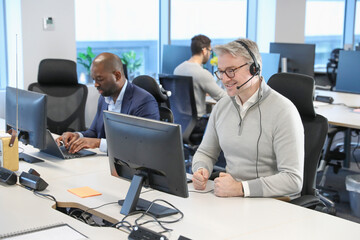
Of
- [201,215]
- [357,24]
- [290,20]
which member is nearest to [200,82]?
[201,215]

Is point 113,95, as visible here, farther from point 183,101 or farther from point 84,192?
point 183,101

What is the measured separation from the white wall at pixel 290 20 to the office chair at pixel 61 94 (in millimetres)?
3682

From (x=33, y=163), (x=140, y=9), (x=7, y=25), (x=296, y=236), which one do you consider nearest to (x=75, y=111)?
(x=7, y=25)

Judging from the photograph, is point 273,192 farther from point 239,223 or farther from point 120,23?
A: point 120,23

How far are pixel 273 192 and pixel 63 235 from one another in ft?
2.93

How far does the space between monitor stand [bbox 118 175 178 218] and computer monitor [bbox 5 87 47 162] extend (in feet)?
2.57

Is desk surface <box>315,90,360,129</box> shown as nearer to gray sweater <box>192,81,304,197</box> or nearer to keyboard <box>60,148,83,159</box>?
gray sweater <box>192,81,304,197</box>

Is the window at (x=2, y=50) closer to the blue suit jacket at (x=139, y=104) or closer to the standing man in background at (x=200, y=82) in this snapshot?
the standing man in background at (x=200, y=82)

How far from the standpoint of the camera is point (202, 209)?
1.97 metres

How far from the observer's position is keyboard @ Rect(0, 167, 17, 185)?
2293mm

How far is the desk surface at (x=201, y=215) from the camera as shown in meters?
1.74

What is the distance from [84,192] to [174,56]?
10.8ft

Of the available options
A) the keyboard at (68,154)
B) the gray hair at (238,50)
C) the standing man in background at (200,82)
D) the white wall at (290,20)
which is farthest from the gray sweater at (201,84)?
the white wall at (290,20)

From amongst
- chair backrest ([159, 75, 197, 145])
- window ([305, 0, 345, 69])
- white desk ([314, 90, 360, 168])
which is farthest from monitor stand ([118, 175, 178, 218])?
window ([305, 0, 345, 69])
